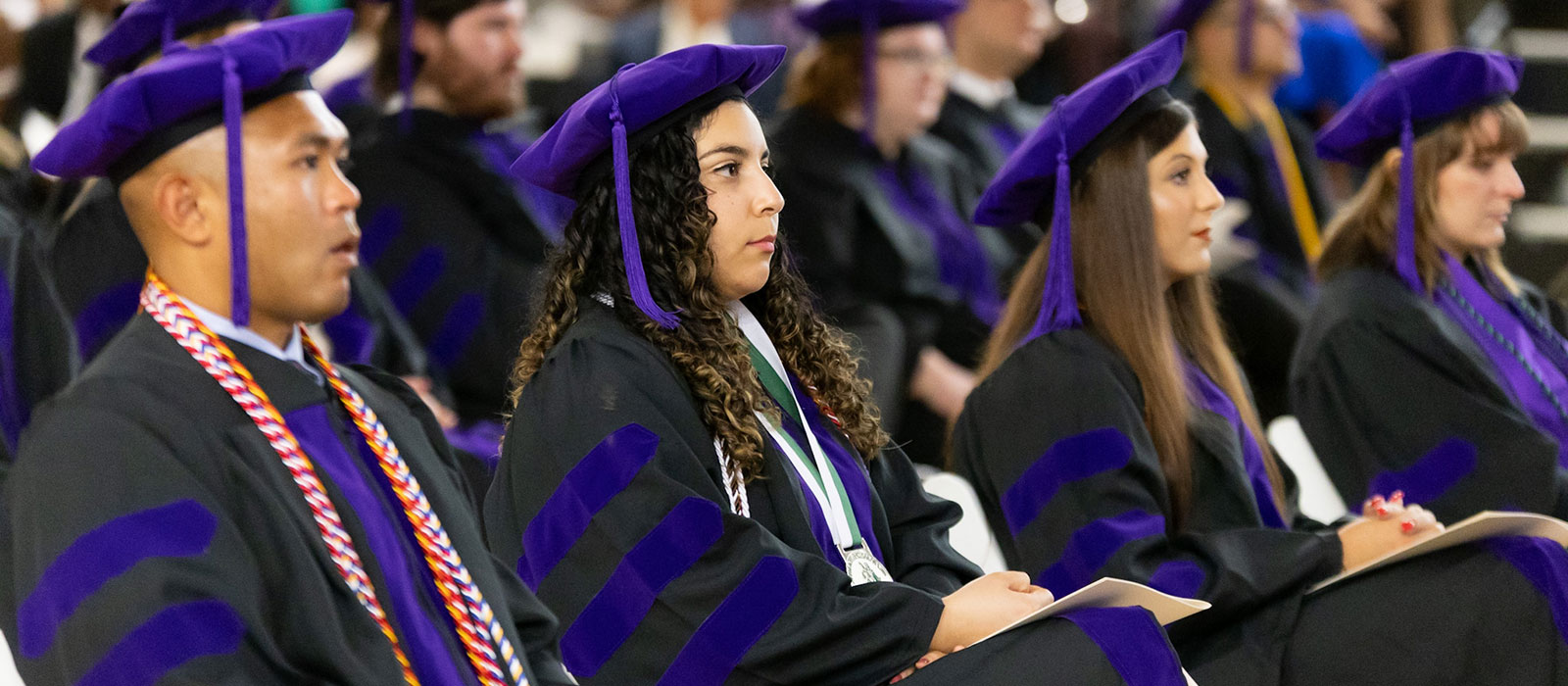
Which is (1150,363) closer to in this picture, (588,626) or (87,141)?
(588,626)

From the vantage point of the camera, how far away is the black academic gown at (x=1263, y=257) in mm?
5016

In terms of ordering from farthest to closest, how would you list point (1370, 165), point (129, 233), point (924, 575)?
point (1370, 165)
point (129, 233)
point (924, 575)

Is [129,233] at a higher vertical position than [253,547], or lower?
lower

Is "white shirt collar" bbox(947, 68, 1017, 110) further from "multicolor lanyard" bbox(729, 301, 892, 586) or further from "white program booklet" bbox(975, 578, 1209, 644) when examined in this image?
"white program booklet" bbox(975, 578, 1209, 644)

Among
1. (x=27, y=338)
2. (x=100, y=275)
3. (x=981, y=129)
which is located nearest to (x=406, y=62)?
(x=100, y=275)

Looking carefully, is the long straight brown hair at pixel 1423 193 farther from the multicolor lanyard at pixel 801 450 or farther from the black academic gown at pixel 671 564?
the black academic gown at pixel 671 564

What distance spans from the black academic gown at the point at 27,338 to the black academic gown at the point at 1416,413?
2460mm

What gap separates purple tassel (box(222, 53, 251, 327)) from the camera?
2.00 metres

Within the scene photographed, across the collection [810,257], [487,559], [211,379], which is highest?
[211,379]

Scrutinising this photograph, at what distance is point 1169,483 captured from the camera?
3.07m

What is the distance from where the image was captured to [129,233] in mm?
3477

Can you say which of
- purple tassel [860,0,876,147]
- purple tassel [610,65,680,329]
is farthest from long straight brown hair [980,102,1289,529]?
purple tassel [860,0,876,147]

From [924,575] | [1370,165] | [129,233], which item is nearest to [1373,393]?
[1370,165]

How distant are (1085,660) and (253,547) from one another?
1.06m
